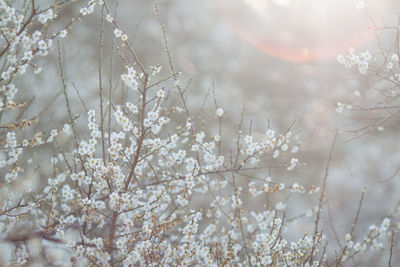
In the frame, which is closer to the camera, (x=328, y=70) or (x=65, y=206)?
(x=65, y=206)

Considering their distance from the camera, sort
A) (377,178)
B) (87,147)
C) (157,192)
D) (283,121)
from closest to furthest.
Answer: (87,147)
(157,192)
(377,178)
(283,121)

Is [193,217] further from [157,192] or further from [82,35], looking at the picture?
[82,35]

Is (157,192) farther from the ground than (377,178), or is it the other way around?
(377,178)

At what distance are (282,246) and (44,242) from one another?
8.04 ft

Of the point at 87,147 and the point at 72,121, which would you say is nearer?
the point at 72,121

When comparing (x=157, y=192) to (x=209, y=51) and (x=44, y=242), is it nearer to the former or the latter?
(x=44, y=242)

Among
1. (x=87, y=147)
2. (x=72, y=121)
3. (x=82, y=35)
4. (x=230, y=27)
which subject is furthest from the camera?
(x=230, y=27)

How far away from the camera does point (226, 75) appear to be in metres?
13.3

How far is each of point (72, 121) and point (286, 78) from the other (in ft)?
38.1

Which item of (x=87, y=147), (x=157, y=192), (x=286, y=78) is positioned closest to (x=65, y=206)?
(x=157, y=192)

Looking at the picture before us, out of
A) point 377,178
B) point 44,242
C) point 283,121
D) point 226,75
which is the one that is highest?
point 226,75

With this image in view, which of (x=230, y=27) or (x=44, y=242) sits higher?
(x=230, y=27)

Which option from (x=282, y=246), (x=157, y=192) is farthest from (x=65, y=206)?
(x=282, y=246)

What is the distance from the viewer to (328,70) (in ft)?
43.1
